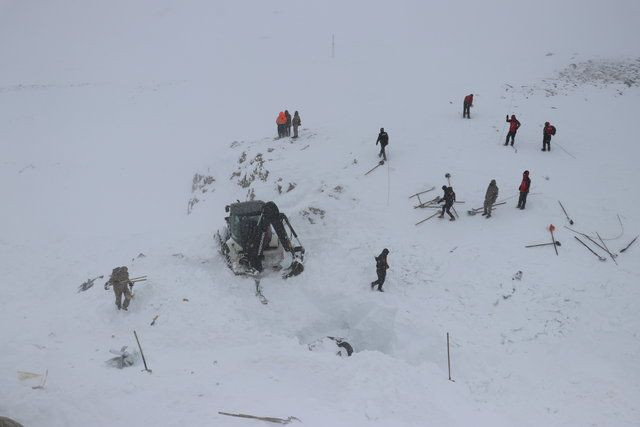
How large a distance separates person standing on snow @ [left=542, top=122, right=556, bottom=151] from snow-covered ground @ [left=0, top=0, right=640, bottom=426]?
27.0 inches

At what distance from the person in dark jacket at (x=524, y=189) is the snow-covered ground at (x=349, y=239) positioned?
0.43 metres

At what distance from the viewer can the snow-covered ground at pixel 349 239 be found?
11.7m

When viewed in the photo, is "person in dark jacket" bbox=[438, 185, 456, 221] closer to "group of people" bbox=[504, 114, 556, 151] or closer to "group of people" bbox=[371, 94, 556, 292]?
"group of people" bbox=[371, 94, 556, 292]

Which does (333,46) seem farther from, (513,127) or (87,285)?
(87,285)

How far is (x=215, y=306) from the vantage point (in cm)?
1536

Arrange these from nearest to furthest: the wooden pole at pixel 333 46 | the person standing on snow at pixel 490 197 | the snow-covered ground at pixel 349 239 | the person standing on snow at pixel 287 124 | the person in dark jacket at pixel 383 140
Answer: the snow-covered ground at pixel 349 239, the person standing on snow at pixel 490 197, the person in dark jacket at pixel 383 140, the person standing on snow at pixel 287 124, the wooden pole at pixel 333 46

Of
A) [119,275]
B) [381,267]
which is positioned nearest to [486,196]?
[381,267]

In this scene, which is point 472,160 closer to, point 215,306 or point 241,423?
point 215,306

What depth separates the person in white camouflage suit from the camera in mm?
14623

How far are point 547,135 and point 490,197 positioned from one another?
6324mm

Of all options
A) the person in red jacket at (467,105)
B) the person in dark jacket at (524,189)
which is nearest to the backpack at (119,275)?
the person in dark jacket at (524,189)

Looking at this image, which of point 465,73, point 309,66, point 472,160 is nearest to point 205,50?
point 309,66

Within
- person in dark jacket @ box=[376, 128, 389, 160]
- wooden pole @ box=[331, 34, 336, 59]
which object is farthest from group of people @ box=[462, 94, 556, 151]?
wooden pole @ box=[331, 34, 336, 59]

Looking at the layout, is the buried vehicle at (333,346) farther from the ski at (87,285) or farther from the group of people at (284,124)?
the group of people at (284,124)
